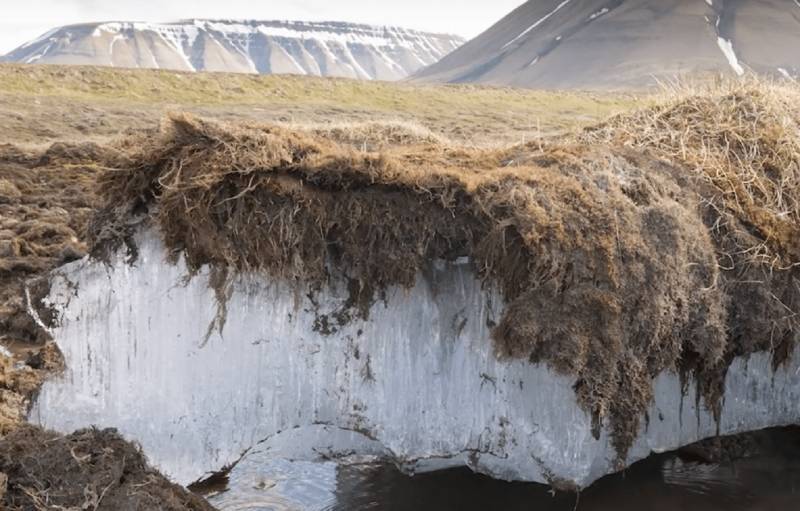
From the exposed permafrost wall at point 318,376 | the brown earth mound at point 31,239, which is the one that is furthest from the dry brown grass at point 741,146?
the brown earth mound at point 31,239

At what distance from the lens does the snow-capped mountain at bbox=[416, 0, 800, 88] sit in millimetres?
128000

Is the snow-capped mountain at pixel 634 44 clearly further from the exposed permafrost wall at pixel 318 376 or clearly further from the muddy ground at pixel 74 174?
the exposed permafrost wall at pixel 318 376

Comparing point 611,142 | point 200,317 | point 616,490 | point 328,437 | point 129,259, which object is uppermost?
point 611,142

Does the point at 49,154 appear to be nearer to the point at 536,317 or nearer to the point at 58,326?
the point at 58,326

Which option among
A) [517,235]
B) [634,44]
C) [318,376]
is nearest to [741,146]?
[517,235]

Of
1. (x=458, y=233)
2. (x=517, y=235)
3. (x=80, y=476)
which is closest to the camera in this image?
(x=80, y=476)

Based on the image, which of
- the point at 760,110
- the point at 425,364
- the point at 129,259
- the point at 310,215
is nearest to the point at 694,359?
the point at 425,364

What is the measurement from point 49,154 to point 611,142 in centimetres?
1175

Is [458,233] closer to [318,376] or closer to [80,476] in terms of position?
[318,376]

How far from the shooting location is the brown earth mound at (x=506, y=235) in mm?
5062

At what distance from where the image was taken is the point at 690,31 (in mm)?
147000

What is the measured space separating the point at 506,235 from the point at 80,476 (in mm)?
2932

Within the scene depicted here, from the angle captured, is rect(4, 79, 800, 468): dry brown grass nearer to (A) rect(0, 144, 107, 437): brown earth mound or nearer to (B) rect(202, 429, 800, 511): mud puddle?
(B) rect(202, 429, 800, 511): mud puddle

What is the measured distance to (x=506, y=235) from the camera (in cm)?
507
